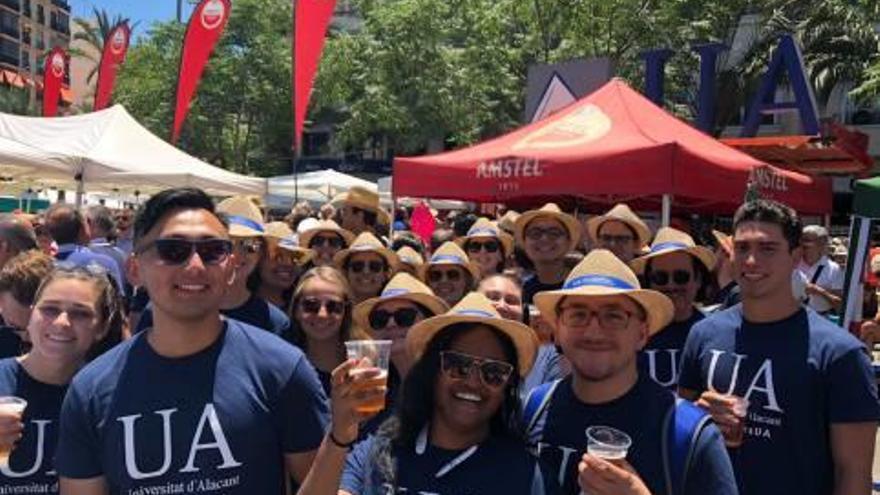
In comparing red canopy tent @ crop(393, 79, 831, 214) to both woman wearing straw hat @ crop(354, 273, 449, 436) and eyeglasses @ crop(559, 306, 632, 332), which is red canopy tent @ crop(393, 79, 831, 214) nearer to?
woman wearing straw hat @ crop(354, 273, 449, 436)

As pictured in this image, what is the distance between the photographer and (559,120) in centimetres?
834

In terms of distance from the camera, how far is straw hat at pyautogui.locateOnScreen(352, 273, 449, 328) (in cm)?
405

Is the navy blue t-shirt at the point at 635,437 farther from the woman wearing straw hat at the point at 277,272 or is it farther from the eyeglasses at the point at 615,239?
the eyeglasses at the point at 615,239

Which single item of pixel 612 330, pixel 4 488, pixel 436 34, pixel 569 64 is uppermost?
pixel 436 34

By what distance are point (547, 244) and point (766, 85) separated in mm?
9571

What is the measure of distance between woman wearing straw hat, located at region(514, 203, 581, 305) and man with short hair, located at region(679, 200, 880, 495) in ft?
7.09

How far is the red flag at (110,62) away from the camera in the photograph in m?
22.1

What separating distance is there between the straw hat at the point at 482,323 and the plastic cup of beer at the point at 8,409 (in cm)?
117

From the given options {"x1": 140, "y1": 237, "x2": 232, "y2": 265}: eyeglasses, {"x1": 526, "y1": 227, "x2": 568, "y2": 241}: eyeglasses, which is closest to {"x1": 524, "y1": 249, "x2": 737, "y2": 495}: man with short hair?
{"x1": 140, "y1": 237, "x2": 232, "y2": 265}: eyeglasses

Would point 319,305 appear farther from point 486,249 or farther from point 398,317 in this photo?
point 486,249

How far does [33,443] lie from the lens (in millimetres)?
2883

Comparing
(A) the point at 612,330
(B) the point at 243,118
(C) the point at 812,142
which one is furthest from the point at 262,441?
(B) the point at 243,118

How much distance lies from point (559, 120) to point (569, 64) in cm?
403

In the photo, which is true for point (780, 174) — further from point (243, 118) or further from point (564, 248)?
point (243, 118)
